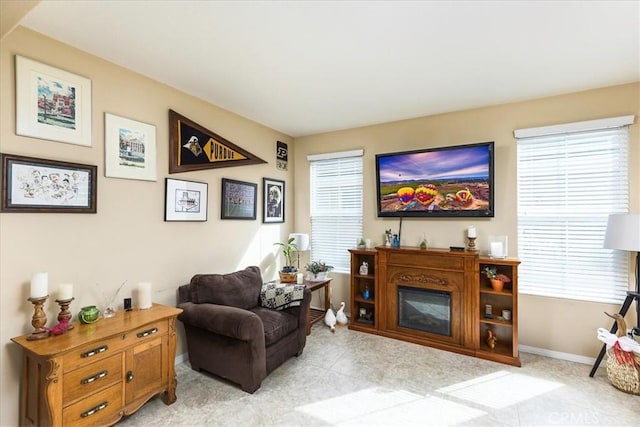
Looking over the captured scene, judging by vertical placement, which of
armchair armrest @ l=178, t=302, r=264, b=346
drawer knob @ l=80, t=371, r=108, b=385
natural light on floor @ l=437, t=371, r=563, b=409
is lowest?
natural light on floor @ l=437, t=371, r=563, b=409

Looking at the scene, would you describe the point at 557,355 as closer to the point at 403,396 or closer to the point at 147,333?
the point at 403,396

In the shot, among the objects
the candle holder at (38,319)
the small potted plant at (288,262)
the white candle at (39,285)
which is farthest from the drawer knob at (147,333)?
the small potted plant at (288,262)

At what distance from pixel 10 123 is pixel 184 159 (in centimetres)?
120

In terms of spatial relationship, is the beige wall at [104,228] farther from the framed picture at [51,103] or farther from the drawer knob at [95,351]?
the drawer knob at [95,351]

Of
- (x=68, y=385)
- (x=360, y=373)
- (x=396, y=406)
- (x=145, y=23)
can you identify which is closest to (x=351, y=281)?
(x=360, y=373)

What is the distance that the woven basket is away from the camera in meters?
2.27

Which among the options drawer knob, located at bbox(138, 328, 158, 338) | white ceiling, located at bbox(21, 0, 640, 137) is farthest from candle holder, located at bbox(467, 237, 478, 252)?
drawer knob, located at bbox(138, 328, 158, 338)

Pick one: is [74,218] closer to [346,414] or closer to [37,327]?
[37,327]

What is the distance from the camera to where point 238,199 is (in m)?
3.51

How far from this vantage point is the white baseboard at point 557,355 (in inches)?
110

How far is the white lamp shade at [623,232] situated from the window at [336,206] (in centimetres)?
249

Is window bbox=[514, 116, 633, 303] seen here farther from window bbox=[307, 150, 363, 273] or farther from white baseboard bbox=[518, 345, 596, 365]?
window bbox=[307, 150, 363, 273]

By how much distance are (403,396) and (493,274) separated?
5.16ft

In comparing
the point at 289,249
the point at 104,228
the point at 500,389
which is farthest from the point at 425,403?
the point at 104,228
